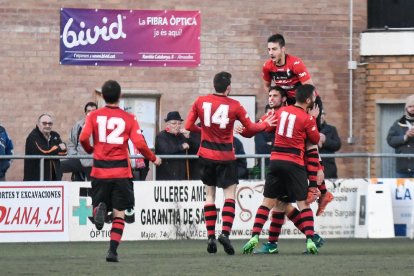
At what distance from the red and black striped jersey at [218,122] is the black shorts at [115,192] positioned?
170 centimetres

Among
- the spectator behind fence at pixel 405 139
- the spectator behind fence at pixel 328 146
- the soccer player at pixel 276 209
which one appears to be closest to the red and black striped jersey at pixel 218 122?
the soccer player at pixel 276 209

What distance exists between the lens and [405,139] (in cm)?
2327

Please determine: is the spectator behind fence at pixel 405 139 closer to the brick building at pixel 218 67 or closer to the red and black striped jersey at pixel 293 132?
the brick building at pixel 218 67

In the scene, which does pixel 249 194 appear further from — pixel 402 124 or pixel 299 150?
pixel 299 150

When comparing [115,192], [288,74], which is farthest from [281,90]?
[115,192]

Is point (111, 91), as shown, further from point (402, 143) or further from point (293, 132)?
point (402, 143)

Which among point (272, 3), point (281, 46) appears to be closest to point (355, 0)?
point (272, 3)

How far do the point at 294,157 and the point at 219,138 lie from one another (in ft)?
3.37

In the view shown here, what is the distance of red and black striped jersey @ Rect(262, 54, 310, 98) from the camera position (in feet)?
57.7

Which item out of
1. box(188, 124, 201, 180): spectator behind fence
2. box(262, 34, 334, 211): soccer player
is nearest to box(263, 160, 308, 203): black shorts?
box(262, 34, 334, 211): soccer player

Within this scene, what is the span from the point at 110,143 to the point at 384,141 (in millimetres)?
13828

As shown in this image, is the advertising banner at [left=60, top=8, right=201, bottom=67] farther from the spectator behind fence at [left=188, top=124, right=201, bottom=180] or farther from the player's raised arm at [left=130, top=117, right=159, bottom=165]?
the player's raised arm at [left=130, top=117, right=159, bottom=165]

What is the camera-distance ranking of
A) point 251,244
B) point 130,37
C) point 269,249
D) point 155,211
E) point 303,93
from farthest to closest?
point 130,37, point 155,211, point 269,249, point 251,244, point 303,93

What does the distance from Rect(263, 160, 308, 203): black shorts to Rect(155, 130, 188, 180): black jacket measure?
5715 mm
